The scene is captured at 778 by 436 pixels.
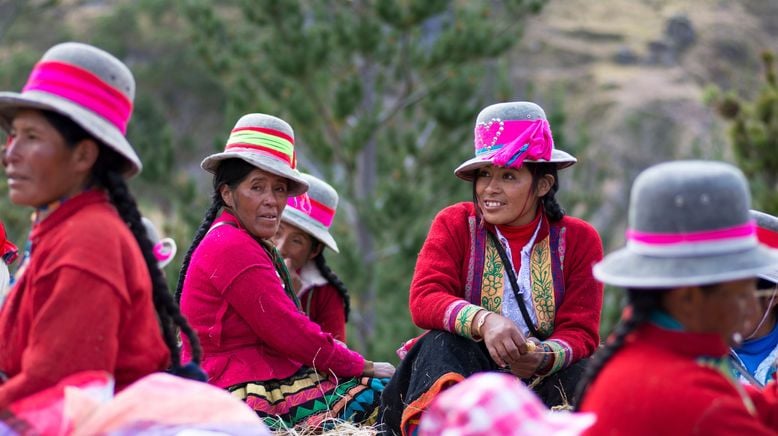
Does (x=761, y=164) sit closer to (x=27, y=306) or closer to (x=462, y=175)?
(x=462, y=175)

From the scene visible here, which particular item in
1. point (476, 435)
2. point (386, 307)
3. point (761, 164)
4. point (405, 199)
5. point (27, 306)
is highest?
point (27, 306)

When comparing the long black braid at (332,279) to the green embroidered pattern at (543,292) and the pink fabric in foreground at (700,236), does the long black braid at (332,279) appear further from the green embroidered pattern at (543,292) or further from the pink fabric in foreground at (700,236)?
the pink fabric in foreground at (700,236)

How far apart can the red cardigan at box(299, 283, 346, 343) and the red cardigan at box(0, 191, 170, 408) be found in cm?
258

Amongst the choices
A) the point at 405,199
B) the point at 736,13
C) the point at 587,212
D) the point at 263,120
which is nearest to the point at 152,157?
the point at 405,199

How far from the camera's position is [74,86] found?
3.08 metres

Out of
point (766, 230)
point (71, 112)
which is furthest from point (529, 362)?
point (71, 112)

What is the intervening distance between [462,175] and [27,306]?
8.06ft

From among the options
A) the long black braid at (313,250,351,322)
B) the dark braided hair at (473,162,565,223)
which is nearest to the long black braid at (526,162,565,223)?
the dark braided hair at (473,162,565,223)

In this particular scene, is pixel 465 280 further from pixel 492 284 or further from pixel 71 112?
pixel 71 112

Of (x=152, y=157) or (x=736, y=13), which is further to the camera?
(x=736, y=13)

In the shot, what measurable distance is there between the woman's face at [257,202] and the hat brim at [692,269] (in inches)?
95.1

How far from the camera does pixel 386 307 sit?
1620cm

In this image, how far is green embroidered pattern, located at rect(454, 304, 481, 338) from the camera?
439cm

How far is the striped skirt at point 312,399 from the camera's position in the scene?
4.68 metres
